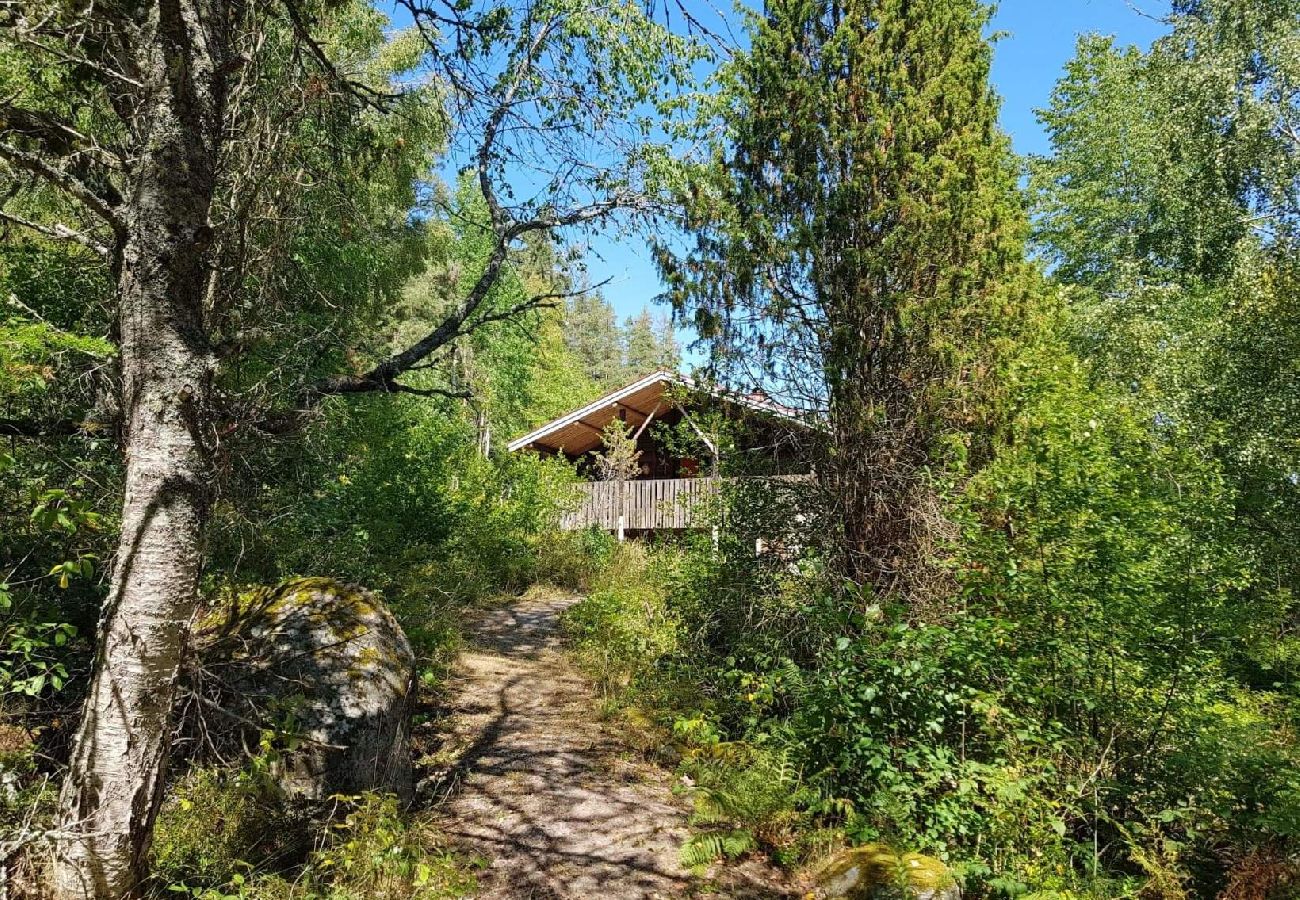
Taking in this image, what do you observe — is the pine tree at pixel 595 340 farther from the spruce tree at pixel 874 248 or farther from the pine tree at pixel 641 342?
the spruce tree at pixel 874 248

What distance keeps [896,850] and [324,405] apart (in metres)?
6.19

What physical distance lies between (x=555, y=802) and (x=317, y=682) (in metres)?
1.98

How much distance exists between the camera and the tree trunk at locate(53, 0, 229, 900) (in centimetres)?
275

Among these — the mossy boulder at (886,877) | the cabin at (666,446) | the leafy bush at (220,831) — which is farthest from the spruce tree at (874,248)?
the leafy bush at (220,831)

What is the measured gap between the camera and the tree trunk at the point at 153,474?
108 inches

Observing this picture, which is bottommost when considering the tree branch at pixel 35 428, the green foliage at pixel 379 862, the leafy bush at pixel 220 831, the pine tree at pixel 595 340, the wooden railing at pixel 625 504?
the green foliage at pixel 379 862

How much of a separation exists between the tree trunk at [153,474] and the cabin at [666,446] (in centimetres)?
460

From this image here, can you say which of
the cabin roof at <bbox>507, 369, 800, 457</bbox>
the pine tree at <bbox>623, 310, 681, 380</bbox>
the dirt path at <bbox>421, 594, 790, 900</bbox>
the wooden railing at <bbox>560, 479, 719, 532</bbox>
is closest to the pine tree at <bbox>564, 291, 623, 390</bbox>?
the pine tree at <bbox>623, 310, 681, 380</bbox>

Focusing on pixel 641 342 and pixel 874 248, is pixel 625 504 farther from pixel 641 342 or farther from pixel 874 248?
pixel 641 342

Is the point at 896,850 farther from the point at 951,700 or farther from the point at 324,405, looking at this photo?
the point at 324,405

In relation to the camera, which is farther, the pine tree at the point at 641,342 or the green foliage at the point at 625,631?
the pine tree at the point at 641,342

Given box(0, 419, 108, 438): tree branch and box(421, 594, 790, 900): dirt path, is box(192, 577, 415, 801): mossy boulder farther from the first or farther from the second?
box(0, 419, 108, 438): tree branch

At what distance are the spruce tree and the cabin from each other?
458mm

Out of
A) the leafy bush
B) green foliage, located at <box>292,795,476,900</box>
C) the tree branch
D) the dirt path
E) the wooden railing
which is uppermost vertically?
the tree branch
